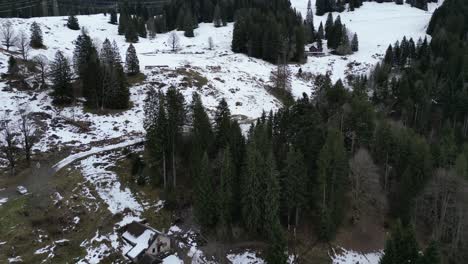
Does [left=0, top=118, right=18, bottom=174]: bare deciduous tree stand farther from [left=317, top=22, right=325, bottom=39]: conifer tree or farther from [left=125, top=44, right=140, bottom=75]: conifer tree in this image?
[left=317, top=22, right=325, bottom=39]: conifer tree

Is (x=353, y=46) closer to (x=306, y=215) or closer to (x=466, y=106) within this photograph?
(x=466, y=106)

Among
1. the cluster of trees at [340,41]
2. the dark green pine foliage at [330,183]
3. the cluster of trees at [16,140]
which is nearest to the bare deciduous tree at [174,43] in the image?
the cluster of trees at [340,41]

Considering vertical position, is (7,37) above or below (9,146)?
above

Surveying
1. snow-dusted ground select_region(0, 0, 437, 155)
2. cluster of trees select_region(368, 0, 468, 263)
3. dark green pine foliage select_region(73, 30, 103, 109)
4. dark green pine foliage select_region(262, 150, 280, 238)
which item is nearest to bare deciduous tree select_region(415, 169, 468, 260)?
cluster of trees select_region(368, 0, 468, 263)

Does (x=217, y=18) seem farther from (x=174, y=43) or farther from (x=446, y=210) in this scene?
(x=446, y=210)

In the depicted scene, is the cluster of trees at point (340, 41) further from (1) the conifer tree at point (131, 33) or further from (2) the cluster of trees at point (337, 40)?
(1) the conifer tree at point (131, 33)

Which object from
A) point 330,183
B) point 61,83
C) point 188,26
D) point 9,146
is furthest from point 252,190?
point 188,26
